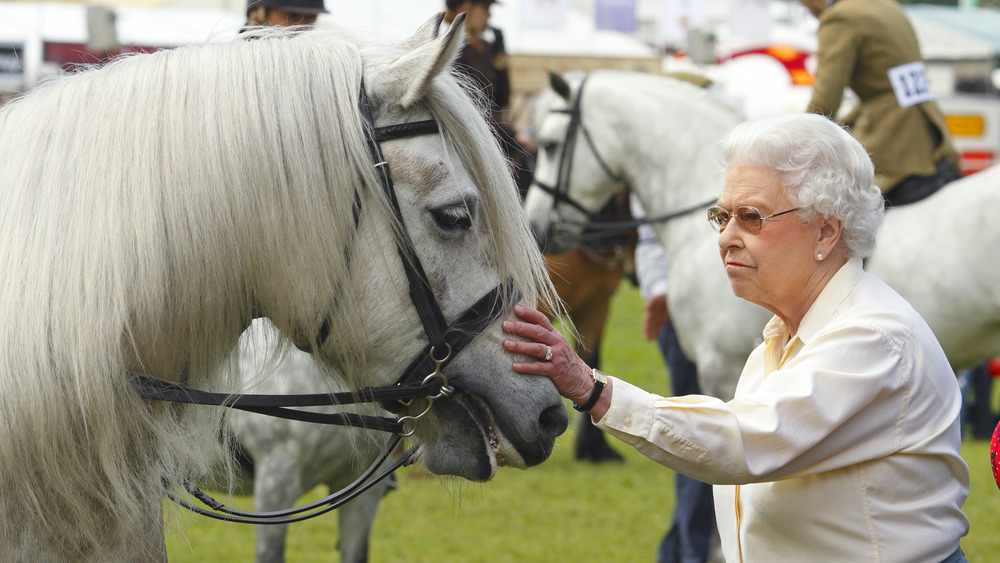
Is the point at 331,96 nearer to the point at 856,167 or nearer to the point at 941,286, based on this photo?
the point at 856,167

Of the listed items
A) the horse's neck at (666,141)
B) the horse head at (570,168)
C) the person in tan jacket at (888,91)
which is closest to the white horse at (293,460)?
the horse head at (570,168)

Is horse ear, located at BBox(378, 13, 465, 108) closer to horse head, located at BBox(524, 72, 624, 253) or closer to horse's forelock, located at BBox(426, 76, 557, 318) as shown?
horse's forelock, located at BBox(426, 76, 557, 318)

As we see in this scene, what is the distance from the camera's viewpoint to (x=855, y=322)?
1.72 metres

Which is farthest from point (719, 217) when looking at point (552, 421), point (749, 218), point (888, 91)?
point (888, 91)

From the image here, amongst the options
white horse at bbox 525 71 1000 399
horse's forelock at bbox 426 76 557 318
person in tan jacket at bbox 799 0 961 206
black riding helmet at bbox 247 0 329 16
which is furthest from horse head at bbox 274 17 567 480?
person in tan jacket at bbox 799 0 961 206

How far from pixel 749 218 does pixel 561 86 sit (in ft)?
10.4

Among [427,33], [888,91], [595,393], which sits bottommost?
[888,91]

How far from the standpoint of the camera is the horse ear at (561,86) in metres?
4.81

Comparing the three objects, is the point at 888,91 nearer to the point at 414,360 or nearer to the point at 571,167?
the point at 571,167

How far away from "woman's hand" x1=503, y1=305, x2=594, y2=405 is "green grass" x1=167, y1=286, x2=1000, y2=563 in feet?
8.47

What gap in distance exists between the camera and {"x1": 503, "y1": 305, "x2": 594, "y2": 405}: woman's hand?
5.49 feet

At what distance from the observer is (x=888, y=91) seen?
4.31 m

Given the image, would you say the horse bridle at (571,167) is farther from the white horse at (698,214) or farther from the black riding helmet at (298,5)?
the black riding helmet at (298,5)

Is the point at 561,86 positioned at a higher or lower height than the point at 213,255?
lower
